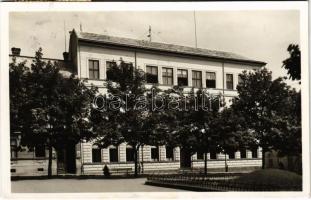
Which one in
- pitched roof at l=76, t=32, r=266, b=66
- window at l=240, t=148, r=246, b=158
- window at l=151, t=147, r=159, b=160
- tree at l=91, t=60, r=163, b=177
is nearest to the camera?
tree at l=91, t=60, r=163, b=177

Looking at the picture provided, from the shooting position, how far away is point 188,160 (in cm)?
2689

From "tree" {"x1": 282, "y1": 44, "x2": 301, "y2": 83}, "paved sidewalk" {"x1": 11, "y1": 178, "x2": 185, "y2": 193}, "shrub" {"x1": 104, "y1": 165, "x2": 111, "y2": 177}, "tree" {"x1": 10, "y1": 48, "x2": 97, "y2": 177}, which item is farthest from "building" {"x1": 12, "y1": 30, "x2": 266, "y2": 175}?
"tree" {"x1": 282, "y1": 44, "x2": 301, "y2": 83}

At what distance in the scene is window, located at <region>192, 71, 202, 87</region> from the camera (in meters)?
26.2

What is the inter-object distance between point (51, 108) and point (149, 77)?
648 centimetres

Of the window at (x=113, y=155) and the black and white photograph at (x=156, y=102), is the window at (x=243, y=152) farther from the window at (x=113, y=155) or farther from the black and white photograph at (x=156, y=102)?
the window at (x=113, y=155)

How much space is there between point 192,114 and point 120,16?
20.4ft

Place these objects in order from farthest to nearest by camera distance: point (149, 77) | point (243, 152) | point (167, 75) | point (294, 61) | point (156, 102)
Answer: point (167, 75) < point (149, 77) < point (243, 152) < point (156, 102) < point (294, 61)

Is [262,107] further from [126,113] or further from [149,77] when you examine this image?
[126,113]

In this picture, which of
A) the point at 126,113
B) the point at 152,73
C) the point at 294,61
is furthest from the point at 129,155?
the point at 294,61

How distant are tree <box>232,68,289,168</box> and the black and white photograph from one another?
54 millimetres

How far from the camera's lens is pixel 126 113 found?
20.7 meters

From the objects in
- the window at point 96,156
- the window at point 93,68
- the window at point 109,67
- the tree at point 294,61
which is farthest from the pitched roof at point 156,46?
the tree at point 294,61

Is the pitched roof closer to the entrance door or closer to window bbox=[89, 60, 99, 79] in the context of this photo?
window bbox=[89, 60, 99, 79]
